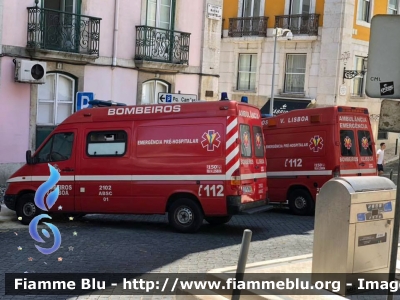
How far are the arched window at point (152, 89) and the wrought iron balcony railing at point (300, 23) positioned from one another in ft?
35.0

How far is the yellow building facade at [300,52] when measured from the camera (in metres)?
30.9

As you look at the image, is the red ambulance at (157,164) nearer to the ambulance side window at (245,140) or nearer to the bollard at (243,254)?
the ambulance side window at (245,140)

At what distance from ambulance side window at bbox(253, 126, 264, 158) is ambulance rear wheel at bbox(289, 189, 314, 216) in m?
3.45

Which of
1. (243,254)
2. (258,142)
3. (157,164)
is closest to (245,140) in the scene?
(258,142)

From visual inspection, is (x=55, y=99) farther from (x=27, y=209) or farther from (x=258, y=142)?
(x=258, y=142)

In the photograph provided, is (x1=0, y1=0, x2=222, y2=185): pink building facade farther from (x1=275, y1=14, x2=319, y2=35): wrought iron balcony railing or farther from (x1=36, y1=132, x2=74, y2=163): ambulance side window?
(x1=275, y1=14, x2=319, y2=35): wrought iron balcony railing

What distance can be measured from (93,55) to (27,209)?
742 centimetres

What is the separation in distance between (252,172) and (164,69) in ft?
34.2

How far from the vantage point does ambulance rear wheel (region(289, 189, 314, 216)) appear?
651 inches

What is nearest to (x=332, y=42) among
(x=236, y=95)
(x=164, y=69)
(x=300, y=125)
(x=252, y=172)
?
(x=236, y=95)

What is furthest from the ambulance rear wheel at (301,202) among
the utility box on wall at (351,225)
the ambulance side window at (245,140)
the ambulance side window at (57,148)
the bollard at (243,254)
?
the bollard at (243,254)

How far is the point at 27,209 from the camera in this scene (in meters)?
14.1

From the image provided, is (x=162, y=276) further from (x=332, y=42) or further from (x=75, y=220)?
(x=332, y=42)

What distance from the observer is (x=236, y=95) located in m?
35.0
